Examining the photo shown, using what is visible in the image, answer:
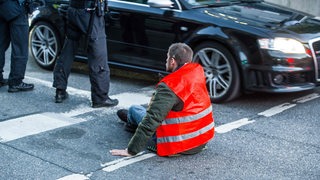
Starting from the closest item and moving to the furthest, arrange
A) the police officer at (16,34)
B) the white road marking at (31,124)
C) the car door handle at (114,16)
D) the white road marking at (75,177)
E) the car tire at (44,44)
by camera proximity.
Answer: the white road marking at (75,177)
the white road marking at (31,124)
the police officer at (16,34)
the car door handle at (114,16)
the car tire at (44,44)

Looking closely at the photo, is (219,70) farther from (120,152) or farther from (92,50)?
(120,152)

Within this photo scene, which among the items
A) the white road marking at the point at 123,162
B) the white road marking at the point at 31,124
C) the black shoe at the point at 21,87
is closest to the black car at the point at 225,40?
the black shoe at the point at 21,87

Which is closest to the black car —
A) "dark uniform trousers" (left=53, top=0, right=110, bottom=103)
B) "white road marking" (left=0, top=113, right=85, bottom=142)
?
"dark uniform trousers" (left=53, top=0, right=110, bottom=103)

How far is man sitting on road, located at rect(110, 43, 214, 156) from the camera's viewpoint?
4.97m

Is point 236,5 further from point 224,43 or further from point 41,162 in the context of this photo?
point 41,162

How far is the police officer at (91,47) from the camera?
6605mm

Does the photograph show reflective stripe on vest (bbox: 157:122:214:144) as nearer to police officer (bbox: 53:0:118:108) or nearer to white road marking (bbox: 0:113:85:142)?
white road marking (bbox: 0:113:85:142)

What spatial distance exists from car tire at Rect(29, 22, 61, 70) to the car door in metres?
0.96

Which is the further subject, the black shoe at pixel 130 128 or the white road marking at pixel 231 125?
the white road marking at pixel 231 125

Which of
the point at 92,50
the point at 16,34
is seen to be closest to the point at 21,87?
the point at 16,34

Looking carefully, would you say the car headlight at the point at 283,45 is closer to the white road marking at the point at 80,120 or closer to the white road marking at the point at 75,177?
the white road marking at the point at 80,120

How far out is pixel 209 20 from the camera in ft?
23.5

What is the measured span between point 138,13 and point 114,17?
0.37 metres

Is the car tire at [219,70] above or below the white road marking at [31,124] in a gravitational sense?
above
